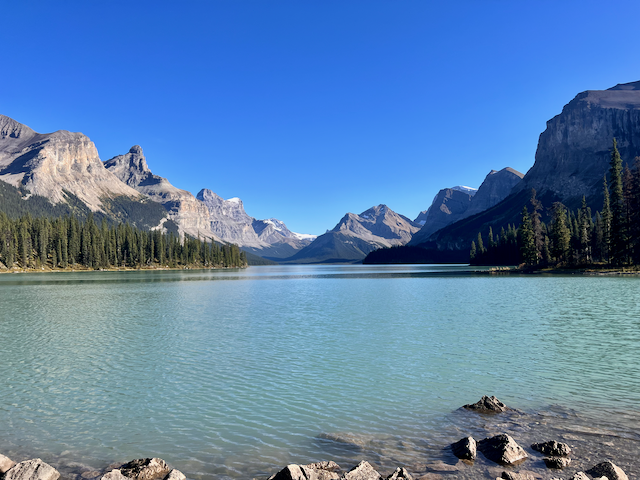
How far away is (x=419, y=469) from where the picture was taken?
12562 mm

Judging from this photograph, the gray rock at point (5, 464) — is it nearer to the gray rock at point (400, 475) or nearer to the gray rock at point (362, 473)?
the gray rock at point (362, 473)

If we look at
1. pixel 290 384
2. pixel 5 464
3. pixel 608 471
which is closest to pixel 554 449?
pixel 608 471

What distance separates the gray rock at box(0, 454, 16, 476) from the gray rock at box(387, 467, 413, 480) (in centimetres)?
1128

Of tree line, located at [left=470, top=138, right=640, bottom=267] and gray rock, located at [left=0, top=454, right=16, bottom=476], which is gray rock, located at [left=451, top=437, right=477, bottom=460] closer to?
gray rock, located at [left=0, top=454, right=16, bottom=476]

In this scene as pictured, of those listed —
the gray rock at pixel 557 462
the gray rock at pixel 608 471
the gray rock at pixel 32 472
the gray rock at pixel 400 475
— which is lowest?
the gray rock at pixel 557 462

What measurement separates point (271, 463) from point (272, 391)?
296 inches

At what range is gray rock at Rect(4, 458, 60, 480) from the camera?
11711 mm

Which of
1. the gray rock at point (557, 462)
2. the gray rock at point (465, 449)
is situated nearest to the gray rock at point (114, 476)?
→ the gray rock at point (465, 449)

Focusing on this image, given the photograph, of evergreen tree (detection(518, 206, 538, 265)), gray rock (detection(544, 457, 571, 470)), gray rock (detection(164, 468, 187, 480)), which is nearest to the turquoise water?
gray rock (detection(164, 468, 187, 480))

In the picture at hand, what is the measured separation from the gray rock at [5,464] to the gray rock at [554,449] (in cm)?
1645

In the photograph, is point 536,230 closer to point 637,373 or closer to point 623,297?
point 623,297

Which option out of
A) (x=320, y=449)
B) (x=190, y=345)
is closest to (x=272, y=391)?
(x=320, y=449)

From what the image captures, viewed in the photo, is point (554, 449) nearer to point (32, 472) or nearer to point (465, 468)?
point (465, 468)

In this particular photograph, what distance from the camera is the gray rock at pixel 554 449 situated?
13.2 metres
